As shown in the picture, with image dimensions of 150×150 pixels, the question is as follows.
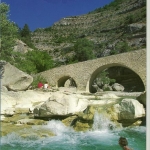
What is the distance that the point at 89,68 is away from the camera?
29.5 feet

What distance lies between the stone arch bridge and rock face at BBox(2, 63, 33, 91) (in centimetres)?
314

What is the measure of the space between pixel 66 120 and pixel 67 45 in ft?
28.2

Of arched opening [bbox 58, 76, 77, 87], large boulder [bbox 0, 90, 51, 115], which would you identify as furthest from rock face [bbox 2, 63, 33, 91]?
arched opening [bbox 58, 76, 77, 87]

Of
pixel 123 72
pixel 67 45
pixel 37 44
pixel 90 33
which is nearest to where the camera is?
pixel 67 45

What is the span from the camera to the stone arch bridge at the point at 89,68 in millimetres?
7977

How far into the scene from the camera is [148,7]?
1.89 meters

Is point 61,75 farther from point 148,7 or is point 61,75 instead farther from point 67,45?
point 148,7

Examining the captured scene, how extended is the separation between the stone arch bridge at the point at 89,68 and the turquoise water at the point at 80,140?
16.5ft

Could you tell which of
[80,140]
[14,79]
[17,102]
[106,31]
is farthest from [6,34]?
[106,31]

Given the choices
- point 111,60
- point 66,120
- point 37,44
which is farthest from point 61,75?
point 66,120

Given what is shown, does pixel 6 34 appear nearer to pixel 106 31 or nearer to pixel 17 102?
pixel 17 102

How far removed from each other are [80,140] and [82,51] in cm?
1062

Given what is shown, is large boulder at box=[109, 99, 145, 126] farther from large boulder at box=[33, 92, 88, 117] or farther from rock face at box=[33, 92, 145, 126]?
large boulder at box=[33, 92, 88, 117]

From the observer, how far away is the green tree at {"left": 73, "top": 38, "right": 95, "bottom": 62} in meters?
12.1
